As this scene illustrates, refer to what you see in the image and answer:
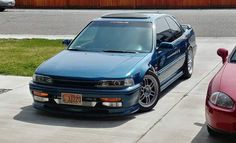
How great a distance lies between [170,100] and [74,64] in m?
1.78

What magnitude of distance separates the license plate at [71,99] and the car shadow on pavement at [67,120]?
10.9 inches

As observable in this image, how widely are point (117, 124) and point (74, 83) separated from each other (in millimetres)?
847

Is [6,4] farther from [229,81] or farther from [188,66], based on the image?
[229,81]

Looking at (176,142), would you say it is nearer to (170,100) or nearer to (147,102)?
(147,102)

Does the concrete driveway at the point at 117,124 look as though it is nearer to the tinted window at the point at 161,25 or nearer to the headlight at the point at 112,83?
the headlight at the point at 112,83

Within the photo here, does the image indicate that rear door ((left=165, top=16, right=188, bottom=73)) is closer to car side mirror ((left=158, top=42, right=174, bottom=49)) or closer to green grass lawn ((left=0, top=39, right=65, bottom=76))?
car side mirror ((left=158, top=42, right=174, bottom=49))

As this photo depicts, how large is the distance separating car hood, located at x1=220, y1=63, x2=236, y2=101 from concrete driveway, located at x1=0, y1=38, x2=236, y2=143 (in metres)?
0.73

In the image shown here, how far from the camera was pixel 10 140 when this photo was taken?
19.7 ft

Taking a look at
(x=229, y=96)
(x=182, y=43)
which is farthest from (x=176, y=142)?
(x=182, y=43)

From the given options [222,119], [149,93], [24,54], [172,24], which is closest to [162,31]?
[172,24]

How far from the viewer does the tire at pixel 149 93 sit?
7.13 meters

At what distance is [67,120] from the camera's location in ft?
22.5

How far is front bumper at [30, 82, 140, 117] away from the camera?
261 inches

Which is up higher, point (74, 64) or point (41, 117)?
point (74, 64)
